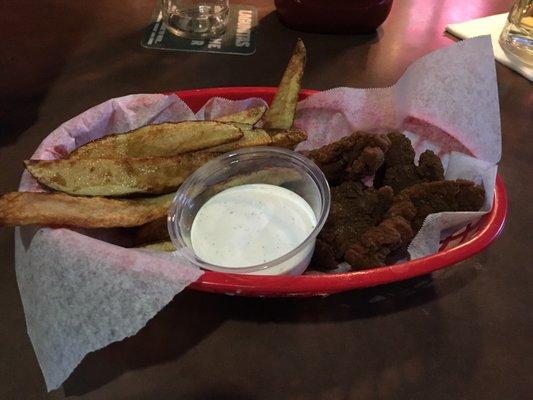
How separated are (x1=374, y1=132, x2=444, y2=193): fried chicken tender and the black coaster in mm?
790

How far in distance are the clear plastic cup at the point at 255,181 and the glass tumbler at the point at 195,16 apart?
874 millimetres

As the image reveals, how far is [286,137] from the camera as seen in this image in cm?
95

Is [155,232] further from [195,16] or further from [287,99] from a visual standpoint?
[195,16]

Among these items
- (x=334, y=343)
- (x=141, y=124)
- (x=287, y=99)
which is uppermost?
(x=287, y=99)

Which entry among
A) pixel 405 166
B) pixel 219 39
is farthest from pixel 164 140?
pixel 219 39

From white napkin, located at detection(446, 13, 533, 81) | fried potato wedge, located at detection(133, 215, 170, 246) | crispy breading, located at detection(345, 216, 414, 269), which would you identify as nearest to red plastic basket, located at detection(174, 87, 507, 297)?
crispy breading, located at detection(345, 216, 414, 269)

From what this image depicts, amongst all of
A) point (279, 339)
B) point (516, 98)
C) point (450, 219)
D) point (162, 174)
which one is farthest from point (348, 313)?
point (516, 98)

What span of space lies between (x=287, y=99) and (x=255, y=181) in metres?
0.17

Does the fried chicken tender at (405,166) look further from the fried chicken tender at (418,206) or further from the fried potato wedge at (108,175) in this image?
the fried potato wedge at (108,175)

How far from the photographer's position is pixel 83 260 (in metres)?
0.74

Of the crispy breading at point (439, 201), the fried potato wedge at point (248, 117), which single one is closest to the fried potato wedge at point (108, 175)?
the fried potato wedge at point (248, 117)

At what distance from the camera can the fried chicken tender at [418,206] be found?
847 mm

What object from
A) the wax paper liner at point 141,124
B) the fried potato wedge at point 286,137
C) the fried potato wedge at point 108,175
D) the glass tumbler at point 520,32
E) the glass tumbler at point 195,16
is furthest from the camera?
the glass tumbler at point 195,16

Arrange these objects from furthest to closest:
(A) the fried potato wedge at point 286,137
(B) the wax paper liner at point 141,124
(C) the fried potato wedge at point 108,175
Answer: (A) the fried potato wedge at point 286,137 → (C) the fried potato wedge at point 108,175 → (B) the wax paper liner at point 141,124
